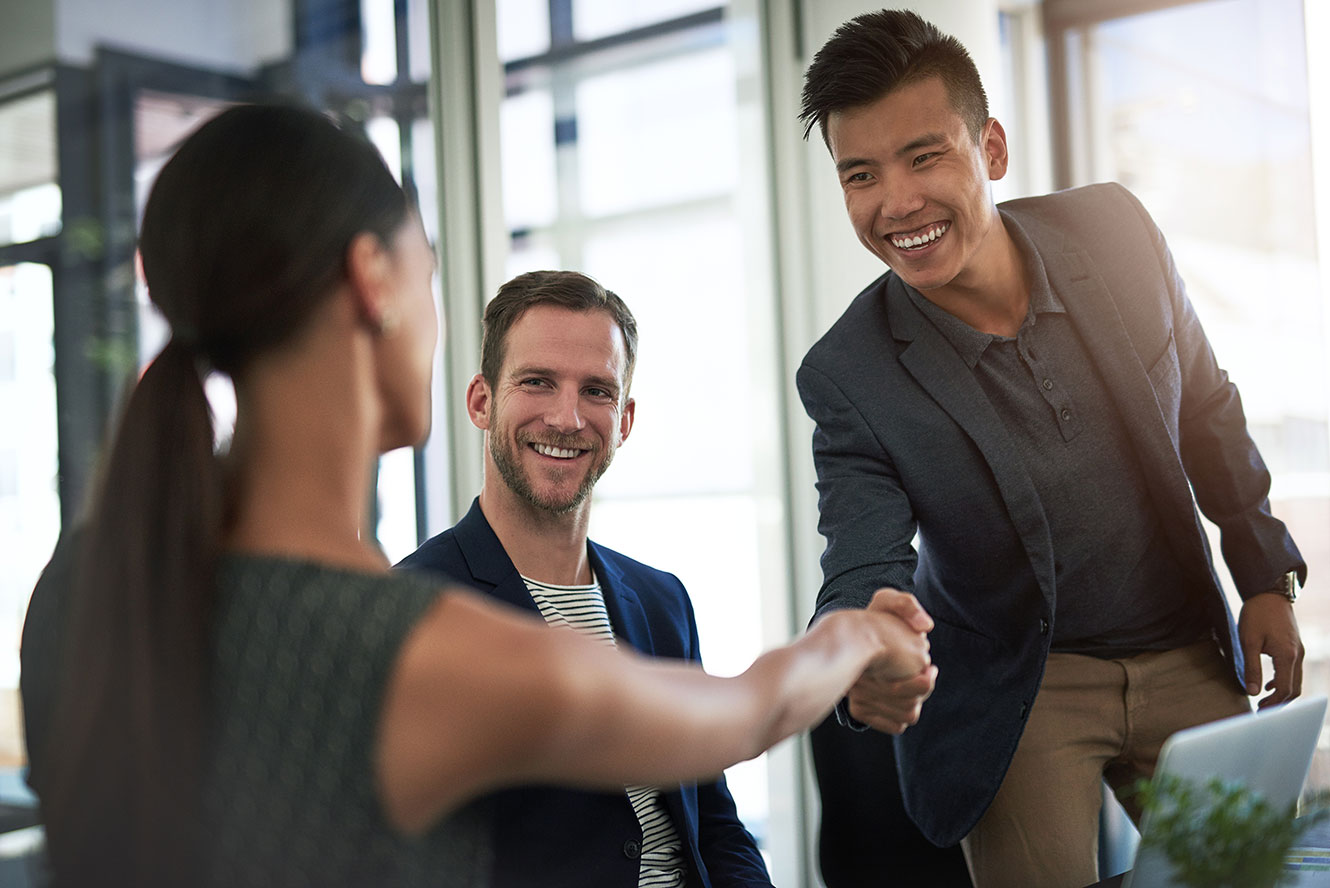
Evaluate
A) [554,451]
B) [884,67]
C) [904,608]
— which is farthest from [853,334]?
[904,608]

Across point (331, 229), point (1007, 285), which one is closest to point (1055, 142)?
point (1007, 285)

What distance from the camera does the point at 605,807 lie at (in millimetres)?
1670

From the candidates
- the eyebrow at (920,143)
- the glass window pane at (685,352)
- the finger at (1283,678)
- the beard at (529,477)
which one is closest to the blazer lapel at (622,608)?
the beard at (529,477)

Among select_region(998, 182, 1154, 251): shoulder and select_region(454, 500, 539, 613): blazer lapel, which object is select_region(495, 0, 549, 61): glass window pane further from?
select_region(454, 500, 539, 613): blazer lapel

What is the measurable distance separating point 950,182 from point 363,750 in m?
1.40

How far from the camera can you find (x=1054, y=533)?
185 centimetres

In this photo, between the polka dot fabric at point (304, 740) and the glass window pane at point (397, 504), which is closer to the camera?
the polka dot fabric at point (304, 740)

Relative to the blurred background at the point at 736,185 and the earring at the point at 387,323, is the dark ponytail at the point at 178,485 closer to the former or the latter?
the earring at the point at 387,323

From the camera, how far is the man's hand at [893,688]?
55.9 inches

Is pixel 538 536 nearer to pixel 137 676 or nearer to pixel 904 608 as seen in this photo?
pixel 904 608

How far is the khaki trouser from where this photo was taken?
1.83 meters

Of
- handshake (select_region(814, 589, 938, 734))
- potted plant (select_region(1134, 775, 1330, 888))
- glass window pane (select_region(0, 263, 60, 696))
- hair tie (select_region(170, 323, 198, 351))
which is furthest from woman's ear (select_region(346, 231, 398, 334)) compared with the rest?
glass window pane (select_region(0, 263, 60, 696))

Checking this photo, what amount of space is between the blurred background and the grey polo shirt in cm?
160

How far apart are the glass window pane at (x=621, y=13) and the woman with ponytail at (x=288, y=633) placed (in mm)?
2811
